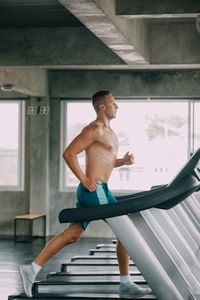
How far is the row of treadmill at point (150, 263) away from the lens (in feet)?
10.8

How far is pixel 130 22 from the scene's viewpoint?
614 cm

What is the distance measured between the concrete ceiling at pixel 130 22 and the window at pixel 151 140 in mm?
2131

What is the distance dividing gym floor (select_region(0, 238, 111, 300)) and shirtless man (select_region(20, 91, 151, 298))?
1141 millimetres

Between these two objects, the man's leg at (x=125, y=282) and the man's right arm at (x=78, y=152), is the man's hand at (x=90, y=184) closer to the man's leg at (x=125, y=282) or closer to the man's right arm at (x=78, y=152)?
the man's right arm at (x=78, y=152)

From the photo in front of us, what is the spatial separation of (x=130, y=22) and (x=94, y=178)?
103 inches

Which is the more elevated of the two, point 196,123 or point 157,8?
point 157,8

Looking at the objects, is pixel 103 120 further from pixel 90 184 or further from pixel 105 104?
pixel 90 184

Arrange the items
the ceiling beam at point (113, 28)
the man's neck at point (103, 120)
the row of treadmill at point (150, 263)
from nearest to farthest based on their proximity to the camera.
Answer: the row of treadmill at point (150, 263) < the man's neck at point (103, 120) < the ceiling beam at point (113, 28)

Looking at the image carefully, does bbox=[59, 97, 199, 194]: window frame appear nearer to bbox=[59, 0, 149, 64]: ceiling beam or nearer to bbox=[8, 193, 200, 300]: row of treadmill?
bbox=[59, 0, 149, 64]: ceiling beam

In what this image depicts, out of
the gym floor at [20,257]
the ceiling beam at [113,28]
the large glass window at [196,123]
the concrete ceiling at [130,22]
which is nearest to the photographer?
the ceiling beam at [113,28]

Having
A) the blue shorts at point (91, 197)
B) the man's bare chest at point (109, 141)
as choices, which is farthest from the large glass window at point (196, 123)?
the blue shorts at point (91, 197)

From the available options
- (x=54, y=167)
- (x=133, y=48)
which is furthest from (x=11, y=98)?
(x=133, y=48)

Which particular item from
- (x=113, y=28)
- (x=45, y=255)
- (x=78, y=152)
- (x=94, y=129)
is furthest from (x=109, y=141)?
(x=113, y=28)

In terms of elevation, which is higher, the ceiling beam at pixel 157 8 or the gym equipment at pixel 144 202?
the ceiling beam at pixel 157 8
